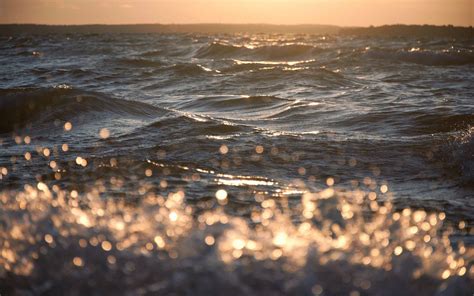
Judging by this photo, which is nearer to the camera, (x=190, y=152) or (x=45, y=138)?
(x=190, y=152)

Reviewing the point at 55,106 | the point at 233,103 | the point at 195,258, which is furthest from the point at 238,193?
the point at 233,103

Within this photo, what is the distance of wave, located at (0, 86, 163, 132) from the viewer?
742 centimetres

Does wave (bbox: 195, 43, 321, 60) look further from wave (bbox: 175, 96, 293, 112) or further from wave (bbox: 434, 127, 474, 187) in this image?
wave (bbox: 434, 127, 474, 187)

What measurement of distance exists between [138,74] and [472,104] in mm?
8680

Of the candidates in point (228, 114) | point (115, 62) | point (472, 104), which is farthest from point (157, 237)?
point (115, 62)

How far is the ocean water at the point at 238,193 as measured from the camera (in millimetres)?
1979

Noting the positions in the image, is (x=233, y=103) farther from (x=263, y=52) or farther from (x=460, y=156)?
(x=263, y=52)

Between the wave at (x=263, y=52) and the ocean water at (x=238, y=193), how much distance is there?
13082 millimetres

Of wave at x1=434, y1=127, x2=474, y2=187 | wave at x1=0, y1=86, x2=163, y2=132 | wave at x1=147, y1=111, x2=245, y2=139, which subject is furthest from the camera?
wave at x1=0, y1=86, x2=163, y2=132

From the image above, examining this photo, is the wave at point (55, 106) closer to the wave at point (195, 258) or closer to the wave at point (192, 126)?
the wave at point (192, 126)

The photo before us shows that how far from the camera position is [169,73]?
1454cm

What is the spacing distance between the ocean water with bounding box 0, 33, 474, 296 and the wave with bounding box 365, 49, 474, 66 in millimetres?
8009

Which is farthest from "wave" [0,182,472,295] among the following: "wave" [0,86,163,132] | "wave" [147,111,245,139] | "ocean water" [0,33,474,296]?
"wave" [0,86,163,132]

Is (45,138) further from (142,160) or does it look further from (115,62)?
(115,62)
